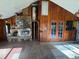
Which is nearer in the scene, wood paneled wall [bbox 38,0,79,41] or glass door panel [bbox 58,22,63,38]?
wood paneled wall [bbox 38,0,79,41]

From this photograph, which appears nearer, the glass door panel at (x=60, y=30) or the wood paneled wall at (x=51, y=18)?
the wood paneled wall at (x=51, y=18)

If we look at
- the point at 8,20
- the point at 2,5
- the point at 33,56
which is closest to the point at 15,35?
the point at 8,20

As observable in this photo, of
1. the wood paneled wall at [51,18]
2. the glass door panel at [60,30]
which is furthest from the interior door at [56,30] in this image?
the wood paneled wall at [51,18]

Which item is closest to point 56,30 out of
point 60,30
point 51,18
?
point 60,30

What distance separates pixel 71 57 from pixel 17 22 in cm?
625

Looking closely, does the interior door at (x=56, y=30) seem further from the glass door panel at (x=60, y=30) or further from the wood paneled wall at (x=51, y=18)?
the wood paneled wall at (x=51, y=18)

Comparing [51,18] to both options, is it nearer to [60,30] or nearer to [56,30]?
[56,30]

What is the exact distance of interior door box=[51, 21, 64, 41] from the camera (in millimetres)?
11594

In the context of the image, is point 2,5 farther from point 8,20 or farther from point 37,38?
point 37,38

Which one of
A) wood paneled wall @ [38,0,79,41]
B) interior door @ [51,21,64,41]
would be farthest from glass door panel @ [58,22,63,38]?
wood paneled wall @ [38,0,79,41]

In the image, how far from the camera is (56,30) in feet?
38.1

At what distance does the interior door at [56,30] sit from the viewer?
1159cm

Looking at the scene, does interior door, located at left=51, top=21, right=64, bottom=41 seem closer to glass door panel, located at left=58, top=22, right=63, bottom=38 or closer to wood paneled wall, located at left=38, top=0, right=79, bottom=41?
glass door panel, located at left=58, top=22, right=63, bottom=38

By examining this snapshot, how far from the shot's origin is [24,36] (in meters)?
12.0
